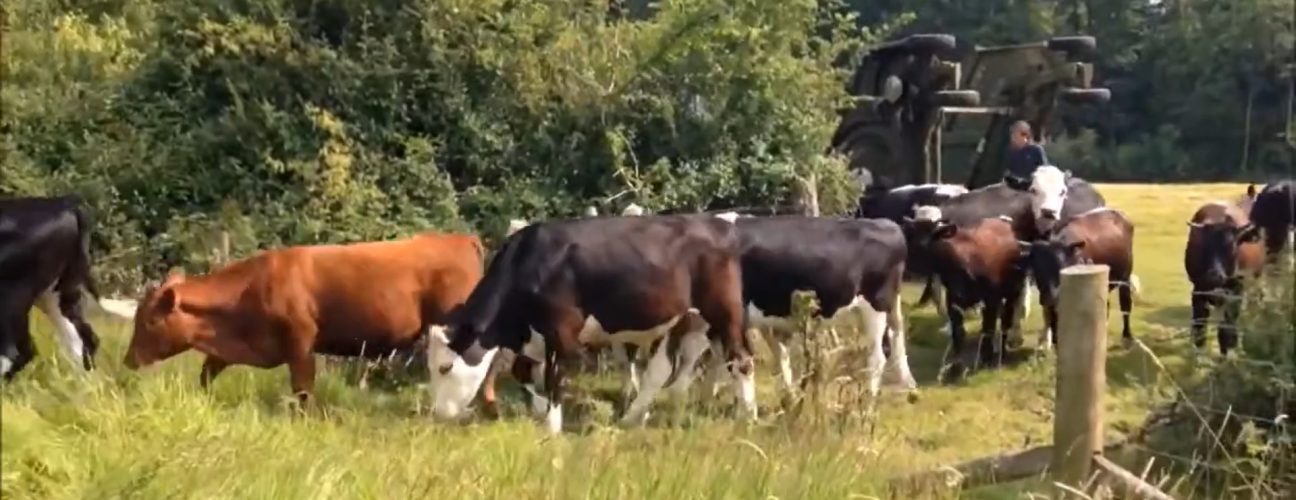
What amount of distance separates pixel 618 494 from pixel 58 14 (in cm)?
1516

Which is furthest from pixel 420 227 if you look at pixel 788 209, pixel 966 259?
pixel 966 259

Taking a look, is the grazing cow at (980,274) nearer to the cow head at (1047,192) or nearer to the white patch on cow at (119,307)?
the cow head at (1047,192)

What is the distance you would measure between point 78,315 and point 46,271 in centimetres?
35

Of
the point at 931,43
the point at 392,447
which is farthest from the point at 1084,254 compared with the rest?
the point at 392,447

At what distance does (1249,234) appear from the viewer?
1083 centimetres

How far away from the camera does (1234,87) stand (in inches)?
1523

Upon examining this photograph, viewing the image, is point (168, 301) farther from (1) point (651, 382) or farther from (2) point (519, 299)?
(1) point (651, 382)

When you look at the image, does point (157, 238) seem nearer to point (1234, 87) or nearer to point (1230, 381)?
point (1230, 381)

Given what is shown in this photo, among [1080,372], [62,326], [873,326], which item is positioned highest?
[1080,372]

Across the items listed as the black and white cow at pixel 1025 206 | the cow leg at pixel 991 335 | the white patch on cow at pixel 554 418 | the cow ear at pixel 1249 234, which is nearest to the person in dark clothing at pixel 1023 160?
the black and white cow at pixel 1025 206

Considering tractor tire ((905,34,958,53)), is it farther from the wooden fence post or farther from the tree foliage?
the wooden fence post

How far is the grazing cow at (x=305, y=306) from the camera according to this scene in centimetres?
844

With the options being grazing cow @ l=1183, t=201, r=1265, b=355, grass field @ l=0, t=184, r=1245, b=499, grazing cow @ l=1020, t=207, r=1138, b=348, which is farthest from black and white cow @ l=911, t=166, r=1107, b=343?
grass field @ l=0, t=184, r=1245, b=499

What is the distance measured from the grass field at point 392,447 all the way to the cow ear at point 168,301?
0.41 metres
